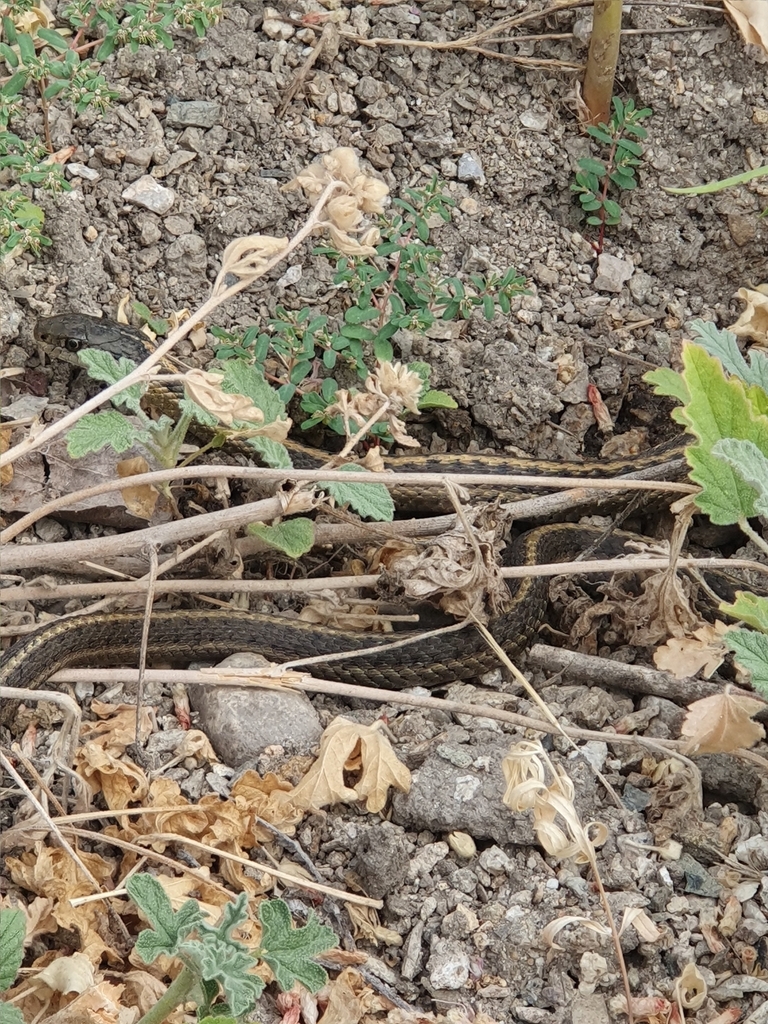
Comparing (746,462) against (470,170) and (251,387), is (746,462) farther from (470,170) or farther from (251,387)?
(470,170)

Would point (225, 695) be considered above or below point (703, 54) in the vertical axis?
below

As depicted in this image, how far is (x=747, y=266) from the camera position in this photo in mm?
4488

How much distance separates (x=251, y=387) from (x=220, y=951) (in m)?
1.67

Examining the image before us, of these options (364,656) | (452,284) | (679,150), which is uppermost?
(679,150)

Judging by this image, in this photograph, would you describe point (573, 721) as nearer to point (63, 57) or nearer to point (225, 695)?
point (225, 695)

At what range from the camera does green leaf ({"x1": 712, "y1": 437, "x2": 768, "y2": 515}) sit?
8.04ft

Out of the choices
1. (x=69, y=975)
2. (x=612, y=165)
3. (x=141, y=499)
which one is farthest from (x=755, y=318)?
(x=69, y=975)

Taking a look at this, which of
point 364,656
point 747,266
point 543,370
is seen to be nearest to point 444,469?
point 543,370

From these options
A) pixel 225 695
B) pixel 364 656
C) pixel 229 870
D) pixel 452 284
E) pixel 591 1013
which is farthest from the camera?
pixel 452 284

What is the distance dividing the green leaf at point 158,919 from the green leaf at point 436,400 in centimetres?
225

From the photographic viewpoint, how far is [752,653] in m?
2.52

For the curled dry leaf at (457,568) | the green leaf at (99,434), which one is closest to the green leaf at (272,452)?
the green leaf at (99,434)

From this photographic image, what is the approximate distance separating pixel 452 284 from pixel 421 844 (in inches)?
84.3

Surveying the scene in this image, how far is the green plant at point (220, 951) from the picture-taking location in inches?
82.4
